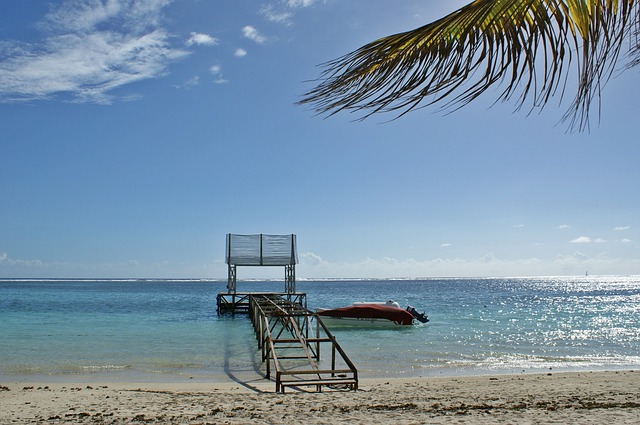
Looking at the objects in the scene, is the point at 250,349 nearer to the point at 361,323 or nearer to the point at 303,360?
the point at 303,360

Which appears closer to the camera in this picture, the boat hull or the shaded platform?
the shaded platform

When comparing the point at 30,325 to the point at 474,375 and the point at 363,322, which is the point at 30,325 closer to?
the point at 363,322

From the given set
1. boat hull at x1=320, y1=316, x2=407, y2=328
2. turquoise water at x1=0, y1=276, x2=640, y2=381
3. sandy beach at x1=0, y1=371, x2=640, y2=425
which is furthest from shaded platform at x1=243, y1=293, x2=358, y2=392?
boat hull at x1=320, y1=316, x2=407, y2=328

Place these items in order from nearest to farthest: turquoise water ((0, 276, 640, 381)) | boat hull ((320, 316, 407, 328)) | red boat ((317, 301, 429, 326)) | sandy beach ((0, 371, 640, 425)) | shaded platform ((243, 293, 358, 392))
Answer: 1. sandy beach ((0, 371, 640, 425))
2. shaded platform ((243, 293, 358, 392))
3. turquoise water ((0, 276, 640, 381))
4. boat hull ((320, 316, 407, 328))
5. red boat ((317, 301, 429, 326))

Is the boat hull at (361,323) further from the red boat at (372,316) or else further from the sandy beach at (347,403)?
Answer: the sandy beach at (347,403)

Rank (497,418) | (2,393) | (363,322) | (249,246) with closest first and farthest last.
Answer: (497,418) < (2,393) < (363,322) < (249,246)

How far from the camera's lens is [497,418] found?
8.15 m

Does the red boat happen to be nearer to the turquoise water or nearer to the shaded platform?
the turquoise water

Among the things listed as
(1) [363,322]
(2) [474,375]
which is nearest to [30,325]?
(1) [363,322]

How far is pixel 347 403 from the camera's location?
9984 mm

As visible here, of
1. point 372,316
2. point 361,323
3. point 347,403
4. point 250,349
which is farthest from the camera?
point 372,316

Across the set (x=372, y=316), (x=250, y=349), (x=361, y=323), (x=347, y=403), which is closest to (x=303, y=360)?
(x=250, y=349)

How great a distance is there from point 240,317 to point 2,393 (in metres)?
26.5

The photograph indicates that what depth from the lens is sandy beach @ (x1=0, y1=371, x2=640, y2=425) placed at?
8.41 metres
